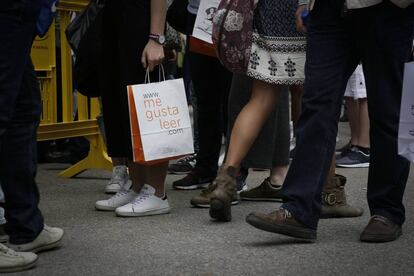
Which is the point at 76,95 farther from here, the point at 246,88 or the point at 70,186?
the point at 246,88

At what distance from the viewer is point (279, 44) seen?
4.41 meters

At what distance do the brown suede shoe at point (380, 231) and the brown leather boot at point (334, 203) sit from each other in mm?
527

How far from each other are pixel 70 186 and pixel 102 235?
1.74m

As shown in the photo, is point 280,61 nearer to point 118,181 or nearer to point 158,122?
point 158,122

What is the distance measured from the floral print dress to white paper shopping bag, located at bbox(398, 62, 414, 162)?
1.11 meters

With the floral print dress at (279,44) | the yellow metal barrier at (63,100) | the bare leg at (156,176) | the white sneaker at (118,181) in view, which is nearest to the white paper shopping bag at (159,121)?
the bare leg at (156,176)

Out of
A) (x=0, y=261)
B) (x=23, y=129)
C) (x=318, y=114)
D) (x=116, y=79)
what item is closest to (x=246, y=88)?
(x=116, y=79)

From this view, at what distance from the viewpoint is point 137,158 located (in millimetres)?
4469

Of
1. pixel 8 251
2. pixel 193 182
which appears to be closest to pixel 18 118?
pixel 8 251

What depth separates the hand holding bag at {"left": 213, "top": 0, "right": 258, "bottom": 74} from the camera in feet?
14.3

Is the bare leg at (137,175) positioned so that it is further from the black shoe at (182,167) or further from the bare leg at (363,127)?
the bare leg at (363,127)

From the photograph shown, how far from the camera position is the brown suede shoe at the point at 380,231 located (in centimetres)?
392

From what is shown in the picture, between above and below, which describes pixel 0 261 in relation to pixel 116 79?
below

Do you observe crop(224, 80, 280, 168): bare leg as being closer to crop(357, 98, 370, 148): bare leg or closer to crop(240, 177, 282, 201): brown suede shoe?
crop(240, 177, 282, 201): brown suede shoe
